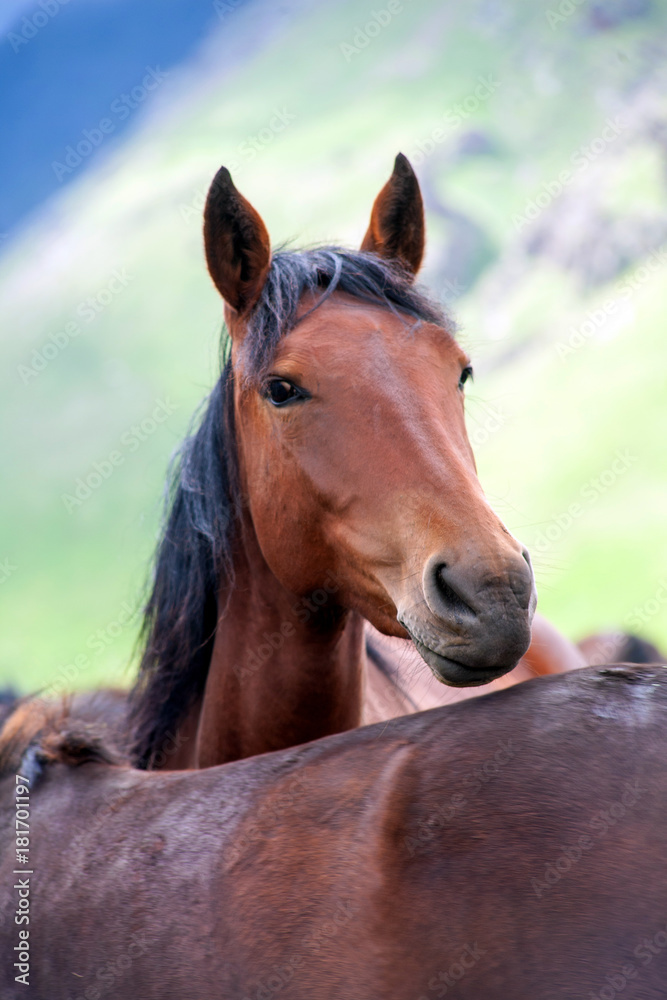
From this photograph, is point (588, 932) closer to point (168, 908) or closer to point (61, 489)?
point (168, 908)

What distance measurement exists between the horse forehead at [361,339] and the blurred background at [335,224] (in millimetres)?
5841

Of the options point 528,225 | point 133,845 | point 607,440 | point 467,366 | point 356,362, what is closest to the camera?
point 133,845

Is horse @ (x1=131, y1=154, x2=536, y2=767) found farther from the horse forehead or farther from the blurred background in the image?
the blurred background

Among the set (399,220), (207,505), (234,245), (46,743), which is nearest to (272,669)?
(207,505)

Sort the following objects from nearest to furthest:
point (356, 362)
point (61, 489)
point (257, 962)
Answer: point (257, 962), point (356, 362), point (61, 489)

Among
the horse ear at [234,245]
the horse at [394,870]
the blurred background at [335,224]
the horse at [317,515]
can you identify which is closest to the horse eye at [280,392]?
the horse at [317,515]

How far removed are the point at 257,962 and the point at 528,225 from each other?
1229 cm

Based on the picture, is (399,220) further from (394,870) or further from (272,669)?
(394,870)

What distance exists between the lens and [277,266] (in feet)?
7.72

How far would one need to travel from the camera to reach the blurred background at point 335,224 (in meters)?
9.04

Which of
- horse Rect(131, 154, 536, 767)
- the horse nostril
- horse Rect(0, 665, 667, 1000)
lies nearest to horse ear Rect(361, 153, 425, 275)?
horse Rect(131, 154, 536, 767)

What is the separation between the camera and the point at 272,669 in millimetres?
2322

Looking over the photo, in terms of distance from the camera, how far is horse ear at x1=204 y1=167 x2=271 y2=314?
7.52 ft

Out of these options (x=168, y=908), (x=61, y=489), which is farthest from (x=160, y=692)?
(x=61, y=489)
